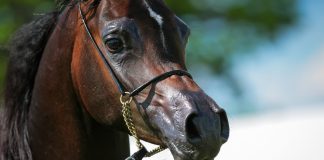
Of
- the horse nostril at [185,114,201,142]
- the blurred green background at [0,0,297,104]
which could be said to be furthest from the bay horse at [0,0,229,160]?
the blurred green background at [0,0,297,104]

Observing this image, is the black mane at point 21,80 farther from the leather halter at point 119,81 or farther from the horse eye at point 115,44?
the horse eye at point 115,44

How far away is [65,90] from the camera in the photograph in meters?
4.05

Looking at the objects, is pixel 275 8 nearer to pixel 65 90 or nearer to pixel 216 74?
pixel 216 74

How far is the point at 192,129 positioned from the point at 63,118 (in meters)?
0.93

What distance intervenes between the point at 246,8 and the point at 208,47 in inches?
54.9

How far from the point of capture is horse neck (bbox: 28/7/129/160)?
4.05 m

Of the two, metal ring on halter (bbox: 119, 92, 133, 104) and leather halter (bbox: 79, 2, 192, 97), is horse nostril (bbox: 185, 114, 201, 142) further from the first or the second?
metal ring on halter (bbox: 119, 92, 133, 104)

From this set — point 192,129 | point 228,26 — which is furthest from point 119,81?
point 228,26

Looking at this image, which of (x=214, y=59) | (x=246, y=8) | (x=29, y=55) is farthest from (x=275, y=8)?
(x=29, y=55)

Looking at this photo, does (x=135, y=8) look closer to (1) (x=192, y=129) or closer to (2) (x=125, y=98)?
(2) (x=125, y=98)

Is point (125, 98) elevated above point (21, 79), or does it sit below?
below

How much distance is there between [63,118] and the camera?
4.08 metres

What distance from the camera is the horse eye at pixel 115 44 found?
12.4 feet

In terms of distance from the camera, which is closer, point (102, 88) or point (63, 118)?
point (102, 88)
